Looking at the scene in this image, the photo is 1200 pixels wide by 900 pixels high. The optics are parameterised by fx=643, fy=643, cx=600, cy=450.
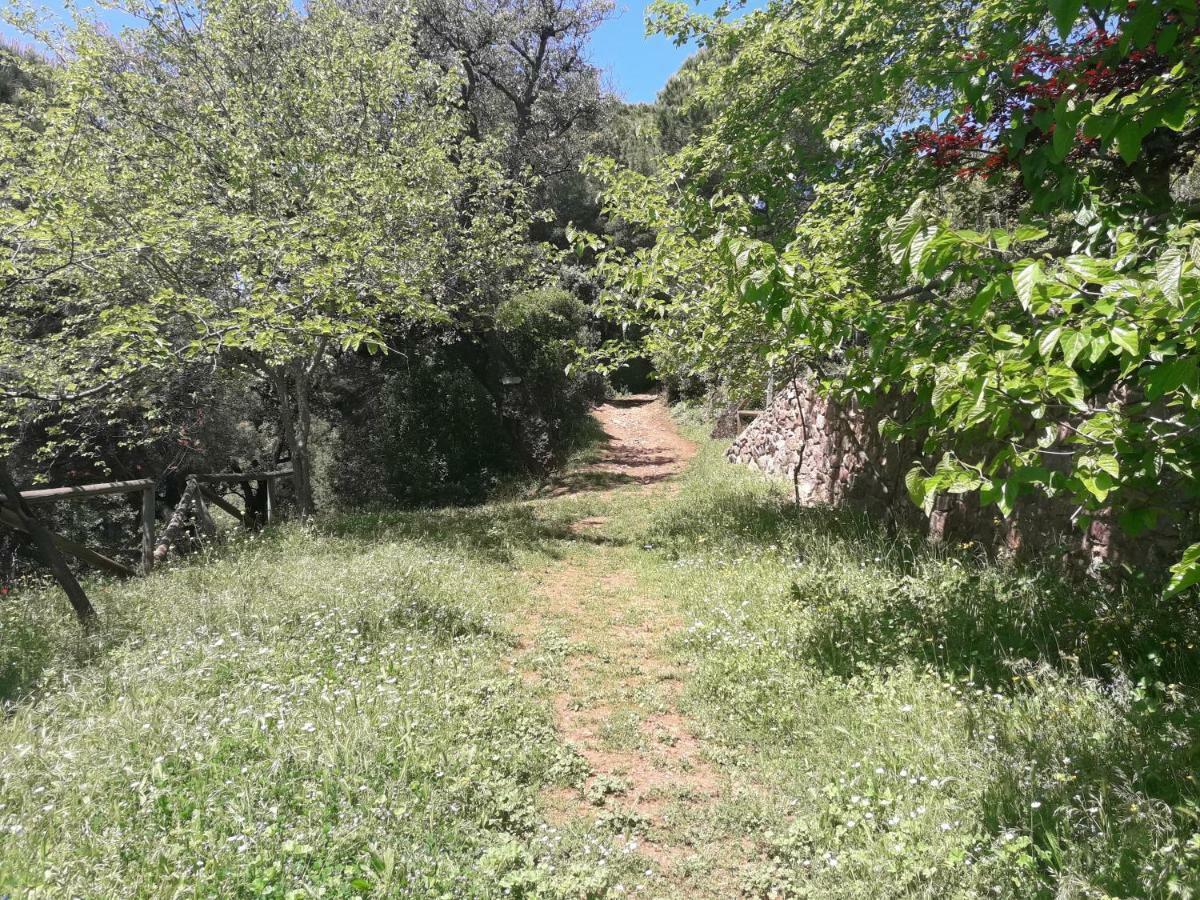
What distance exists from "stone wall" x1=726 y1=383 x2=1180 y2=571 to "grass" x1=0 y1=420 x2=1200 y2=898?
0.31 meters

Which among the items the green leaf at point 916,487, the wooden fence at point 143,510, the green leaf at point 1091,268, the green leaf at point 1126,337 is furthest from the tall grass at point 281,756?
the green leaf at point 1091,268

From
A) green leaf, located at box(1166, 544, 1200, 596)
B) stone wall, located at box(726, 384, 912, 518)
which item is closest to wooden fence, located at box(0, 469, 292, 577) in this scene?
green leaf, located at box(1166, 544, 1200, 596)

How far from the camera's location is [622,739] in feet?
13.6

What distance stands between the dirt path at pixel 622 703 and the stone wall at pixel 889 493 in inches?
110

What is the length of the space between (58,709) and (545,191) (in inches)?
692

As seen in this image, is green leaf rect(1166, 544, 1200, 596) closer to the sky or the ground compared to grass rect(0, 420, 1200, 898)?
closer to the sky

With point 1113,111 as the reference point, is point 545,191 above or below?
above

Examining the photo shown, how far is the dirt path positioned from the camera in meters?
3.38

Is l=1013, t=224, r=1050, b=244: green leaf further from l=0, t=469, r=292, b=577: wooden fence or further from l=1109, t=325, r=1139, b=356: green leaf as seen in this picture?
l=0, t=469, r=292, b=577: wooden fence

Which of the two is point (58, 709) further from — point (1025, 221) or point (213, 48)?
point (213, 48)

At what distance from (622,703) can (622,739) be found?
0.50 m

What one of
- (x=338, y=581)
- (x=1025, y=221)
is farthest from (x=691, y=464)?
(x=1025, y=221)

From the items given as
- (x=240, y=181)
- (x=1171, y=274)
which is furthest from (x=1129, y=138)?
(x=240, y=181)

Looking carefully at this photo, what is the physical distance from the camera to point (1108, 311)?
203cm
